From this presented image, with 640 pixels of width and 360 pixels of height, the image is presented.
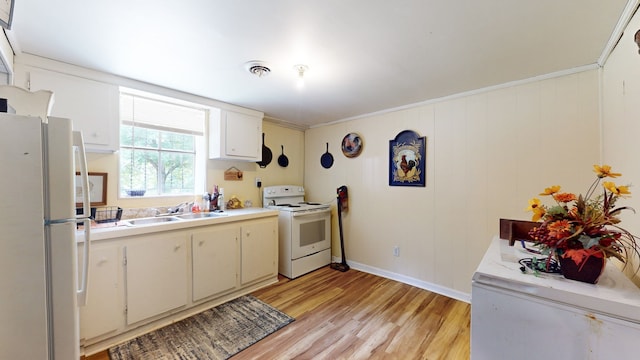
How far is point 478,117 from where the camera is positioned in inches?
102

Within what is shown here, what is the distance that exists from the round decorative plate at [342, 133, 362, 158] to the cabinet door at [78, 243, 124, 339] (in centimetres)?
284

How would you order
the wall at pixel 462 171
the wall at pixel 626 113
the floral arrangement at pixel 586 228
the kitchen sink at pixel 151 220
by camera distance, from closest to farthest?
1. the floral arrangement at pixel 586 228
2. the wall at pixel 626 113
3. the wall at pixel 462 171
4. the kitchen sink at pixel 151 220

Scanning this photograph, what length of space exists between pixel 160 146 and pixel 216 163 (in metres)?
0.65

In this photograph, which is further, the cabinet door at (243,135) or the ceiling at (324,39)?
the cabinet door at (243,135)

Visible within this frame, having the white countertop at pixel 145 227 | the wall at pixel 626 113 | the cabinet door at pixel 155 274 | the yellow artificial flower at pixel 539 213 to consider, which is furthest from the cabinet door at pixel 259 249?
the wall at pixel 626 113

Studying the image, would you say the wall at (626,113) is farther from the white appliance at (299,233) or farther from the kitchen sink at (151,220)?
the kitchen sink at (151,220)

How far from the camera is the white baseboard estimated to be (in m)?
2.70

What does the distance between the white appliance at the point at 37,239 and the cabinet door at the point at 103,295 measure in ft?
3.20

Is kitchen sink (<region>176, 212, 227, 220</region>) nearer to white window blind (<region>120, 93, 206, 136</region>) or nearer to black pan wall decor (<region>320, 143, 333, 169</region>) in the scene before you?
white window blind (<region>120, 93, 206, 136</region>)

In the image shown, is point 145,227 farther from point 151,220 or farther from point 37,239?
point 37,239

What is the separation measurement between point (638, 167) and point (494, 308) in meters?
1.09

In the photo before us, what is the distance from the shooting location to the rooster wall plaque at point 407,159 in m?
3.00

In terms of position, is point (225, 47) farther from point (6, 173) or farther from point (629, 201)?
point (629, 201)

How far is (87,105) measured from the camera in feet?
6.98
